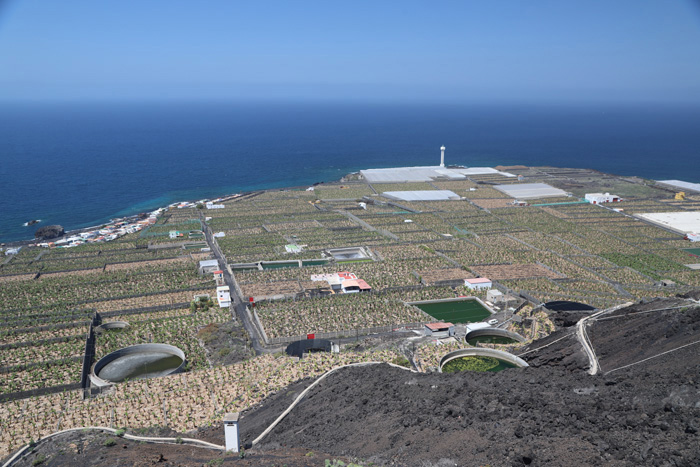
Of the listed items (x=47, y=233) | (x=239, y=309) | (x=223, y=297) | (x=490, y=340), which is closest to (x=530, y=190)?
(x=490, y=340)

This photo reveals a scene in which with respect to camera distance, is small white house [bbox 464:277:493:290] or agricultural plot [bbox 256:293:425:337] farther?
small white house [bbox 464:277:493:290]

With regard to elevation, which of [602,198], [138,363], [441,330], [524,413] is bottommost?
[138,363]

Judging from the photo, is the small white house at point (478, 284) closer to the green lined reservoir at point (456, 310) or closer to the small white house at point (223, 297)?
the green lined reservoir at point (456, 310)

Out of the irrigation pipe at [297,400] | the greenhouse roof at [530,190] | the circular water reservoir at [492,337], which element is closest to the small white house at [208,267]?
the irrigation pipe at [297,400]

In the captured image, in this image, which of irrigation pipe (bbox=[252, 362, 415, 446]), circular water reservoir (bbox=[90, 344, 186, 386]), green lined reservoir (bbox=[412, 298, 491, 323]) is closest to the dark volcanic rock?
circular water reservoir (bbox=[90, 344, 186, 386])

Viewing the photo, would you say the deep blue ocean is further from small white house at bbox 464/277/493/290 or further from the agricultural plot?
small white house at bbox 464/277/493/290

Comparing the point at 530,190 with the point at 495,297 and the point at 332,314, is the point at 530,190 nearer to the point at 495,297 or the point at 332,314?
the point at 495,297
